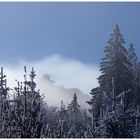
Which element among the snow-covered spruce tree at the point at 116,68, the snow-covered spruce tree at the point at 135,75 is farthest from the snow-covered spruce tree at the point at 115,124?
the snow-covered spruce tree at the point at 135,75

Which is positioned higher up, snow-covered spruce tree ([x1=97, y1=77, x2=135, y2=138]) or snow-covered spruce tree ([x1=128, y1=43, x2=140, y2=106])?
snow-covered spruce tree ([x1=128, y1=43, x2=140, y2=106])

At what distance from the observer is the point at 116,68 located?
23156mm

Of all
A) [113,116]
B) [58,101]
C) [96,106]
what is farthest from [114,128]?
[96,106]

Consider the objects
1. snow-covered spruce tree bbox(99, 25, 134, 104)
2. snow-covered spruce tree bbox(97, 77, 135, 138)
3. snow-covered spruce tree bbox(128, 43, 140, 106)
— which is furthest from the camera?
snow-covered spruce tree bbox(128, 43, 140, 106)

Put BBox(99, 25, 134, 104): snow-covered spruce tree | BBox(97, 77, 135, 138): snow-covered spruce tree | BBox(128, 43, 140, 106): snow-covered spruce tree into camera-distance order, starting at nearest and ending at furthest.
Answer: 1. BBox(97, 77, 135, 138): snow-covered spruce tree
2. BBox(99, 25, 134, 104): snow-covered spruce tree
3. BBox(128, 43, 140, 106): snow-covered spruce tree

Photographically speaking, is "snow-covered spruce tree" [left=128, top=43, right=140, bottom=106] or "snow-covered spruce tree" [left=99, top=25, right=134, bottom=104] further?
"snow-covered spruce tree" [left=128, top=43, right=140, bottom=106]

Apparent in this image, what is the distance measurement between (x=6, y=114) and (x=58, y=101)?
19.2 feet

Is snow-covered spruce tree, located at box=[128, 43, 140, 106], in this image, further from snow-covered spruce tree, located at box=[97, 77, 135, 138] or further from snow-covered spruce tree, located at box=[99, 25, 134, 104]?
snow-covered spruce tree, located at box=[97, 77, 135, 138]

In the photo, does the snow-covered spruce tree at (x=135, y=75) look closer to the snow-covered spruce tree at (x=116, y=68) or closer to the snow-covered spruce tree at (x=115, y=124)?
the snow-covered spruce tree at (x=116, y=68)

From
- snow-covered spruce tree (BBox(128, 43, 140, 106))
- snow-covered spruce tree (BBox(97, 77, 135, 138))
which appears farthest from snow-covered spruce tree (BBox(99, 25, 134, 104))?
snow-covered spruce tree (BBox(97, 77, 135, 138))

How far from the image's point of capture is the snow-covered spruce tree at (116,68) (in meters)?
22.2

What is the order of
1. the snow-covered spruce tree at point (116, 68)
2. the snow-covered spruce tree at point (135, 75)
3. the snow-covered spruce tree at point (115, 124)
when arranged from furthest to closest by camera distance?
the snow-covered spruce tree at point (135, 75)
the snow-covered spruce tree at point (116, 68)
the snow-covered spruce tree at point (115, 124)

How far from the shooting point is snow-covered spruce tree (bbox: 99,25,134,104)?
22156 mm

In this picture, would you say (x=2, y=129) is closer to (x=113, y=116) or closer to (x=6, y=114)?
(x=6, y=114)
